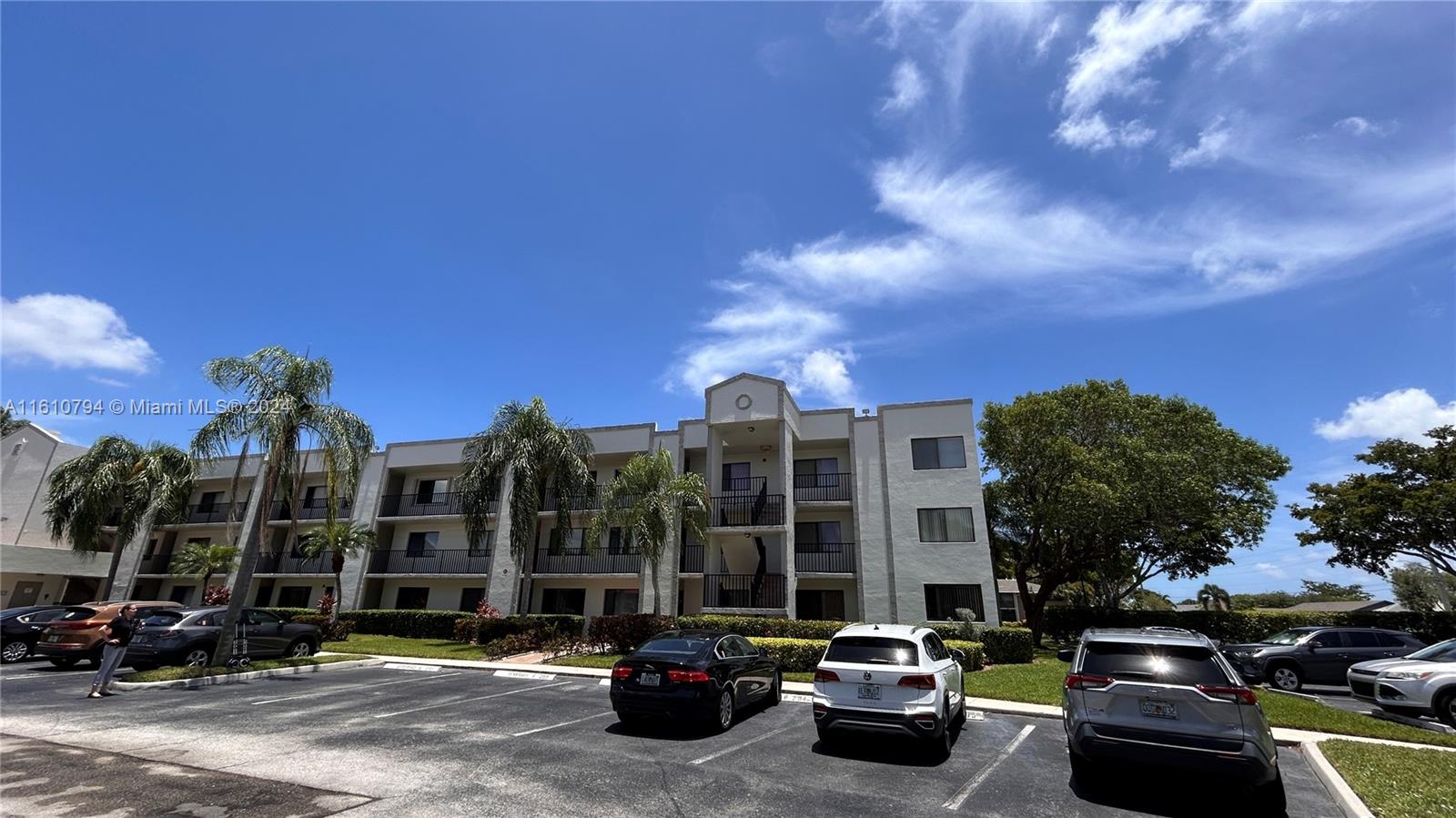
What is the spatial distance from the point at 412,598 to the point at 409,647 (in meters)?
8.58

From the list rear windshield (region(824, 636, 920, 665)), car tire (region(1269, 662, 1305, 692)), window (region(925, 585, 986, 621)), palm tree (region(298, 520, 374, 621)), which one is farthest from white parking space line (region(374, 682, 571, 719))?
car tire (region(1269, 662, 1305, 692))

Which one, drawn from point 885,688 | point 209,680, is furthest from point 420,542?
point 885,688

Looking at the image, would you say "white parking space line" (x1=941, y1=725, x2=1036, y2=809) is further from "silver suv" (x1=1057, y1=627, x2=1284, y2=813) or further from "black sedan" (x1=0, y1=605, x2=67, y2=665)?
"black sedan" (x1=0, y1=605, x2=67, y2=665)

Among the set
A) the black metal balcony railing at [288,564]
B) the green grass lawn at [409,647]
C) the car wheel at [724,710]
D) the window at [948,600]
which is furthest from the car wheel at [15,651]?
the window at [948,600]

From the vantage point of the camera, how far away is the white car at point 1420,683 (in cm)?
1093

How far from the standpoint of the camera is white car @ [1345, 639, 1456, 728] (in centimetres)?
1093

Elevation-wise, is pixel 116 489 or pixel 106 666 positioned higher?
pixel 116 489

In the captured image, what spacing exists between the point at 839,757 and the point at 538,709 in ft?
19.0

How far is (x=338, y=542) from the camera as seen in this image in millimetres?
25312

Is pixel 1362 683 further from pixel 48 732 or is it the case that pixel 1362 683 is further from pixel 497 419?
pixel 497 419

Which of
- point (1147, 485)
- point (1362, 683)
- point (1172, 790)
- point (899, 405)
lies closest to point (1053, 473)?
point (1147, 485)

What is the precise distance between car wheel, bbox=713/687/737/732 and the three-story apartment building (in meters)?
12.3

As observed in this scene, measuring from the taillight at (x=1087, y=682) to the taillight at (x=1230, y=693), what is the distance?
0.86 metres

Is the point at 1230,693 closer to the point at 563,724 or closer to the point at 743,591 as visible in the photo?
the point at 563,724
